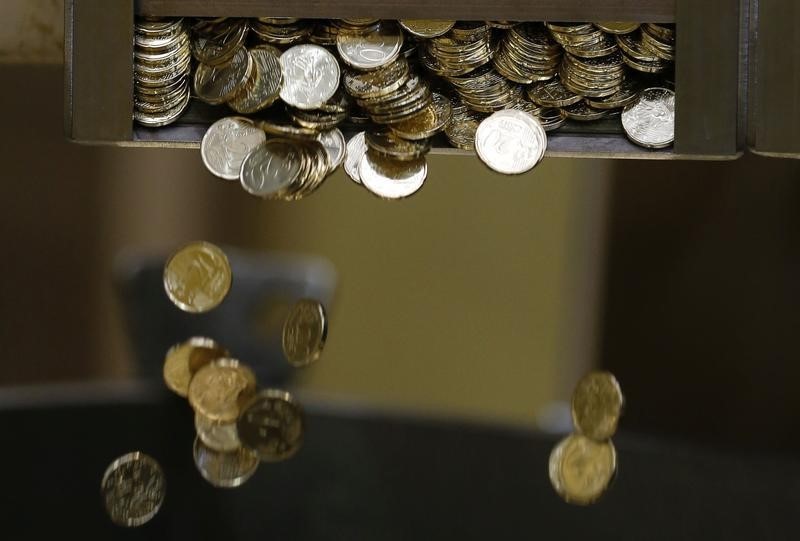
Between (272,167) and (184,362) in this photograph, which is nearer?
(272,167)

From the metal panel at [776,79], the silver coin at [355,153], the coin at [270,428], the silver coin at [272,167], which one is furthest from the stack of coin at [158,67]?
the metal panel at [776,79]

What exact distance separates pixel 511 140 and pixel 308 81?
0.31m

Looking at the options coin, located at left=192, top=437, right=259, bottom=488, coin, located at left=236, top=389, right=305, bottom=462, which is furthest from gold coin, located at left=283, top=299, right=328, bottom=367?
coin, located at left=192, top=437, right=259, bottom=488

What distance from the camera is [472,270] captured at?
3.48 meters

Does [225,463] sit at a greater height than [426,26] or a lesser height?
lesser

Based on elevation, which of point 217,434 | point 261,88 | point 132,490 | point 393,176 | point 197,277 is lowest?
point 132,490

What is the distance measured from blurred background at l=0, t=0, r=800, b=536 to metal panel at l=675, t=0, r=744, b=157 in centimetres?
113

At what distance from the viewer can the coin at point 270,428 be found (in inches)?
65.9

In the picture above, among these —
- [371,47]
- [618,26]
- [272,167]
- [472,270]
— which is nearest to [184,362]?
[272,167]

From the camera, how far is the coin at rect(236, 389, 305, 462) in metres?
1.67

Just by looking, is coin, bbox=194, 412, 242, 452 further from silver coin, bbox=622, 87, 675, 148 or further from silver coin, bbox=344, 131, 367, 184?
silver coin, bbox=622, 87, 675, 148

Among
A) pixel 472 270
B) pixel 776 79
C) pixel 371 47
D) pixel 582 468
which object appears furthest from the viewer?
pixel 472 270

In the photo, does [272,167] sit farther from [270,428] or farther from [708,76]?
[708,76]

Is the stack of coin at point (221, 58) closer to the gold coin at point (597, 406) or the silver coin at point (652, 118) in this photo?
the silver coin at point (652, 118)
